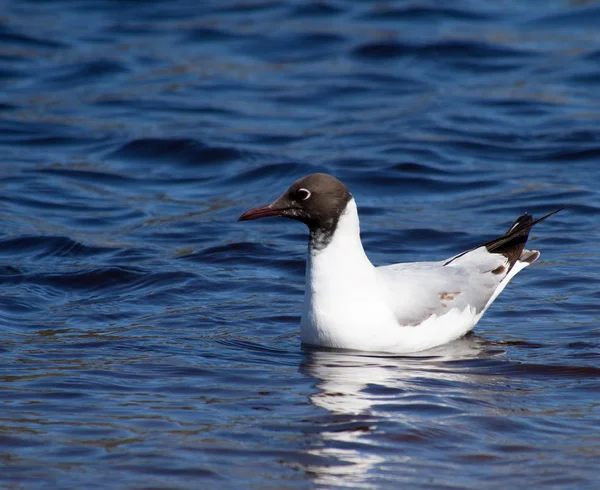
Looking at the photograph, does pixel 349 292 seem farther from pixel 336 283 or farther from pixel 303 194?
pixel 303 194

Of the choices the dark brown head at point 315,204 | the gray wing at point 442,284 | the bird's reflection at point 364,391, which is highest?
the dark brown head at point 315,204

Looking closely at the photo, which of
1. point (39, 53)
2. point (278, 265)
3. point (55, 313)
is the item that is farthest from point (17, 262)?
point (39, 53)

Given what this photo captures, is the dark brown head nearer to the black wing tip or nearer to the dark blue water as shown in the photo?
the dark blue water

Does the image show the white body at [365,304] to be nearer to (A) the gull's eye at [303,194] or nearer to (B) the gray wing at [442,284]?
(B) the gray wing at [442,284]

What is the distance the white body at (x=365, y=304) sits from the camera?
7840mm

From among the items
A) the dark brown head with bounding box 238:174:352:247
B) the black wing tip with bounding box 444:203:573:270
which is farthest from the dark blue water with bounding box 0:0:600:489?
Result: the dark brown head with bounding box 238:174:352:247

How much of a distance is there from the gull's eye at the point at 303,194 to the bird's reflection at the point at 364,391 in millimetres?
1081

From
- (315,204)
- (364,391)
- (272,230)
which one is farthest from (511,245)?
(272,230)

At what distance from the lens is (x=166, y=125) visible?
15.6m

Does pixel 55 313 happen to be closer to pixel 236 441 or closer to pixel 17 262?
pixel 17 262

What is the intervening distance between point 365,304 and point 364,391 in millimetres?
→ 941

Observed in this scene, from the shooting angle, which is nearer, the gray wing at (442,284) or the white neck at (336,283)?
the white neck at (336,283)

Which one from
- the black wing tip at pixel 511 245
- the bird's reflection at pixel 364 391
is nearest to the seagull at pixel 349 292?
the bird's reflection at pixel 364 391

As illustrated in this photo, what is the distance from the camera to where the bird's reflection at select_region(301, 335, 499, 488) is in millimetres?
6012
